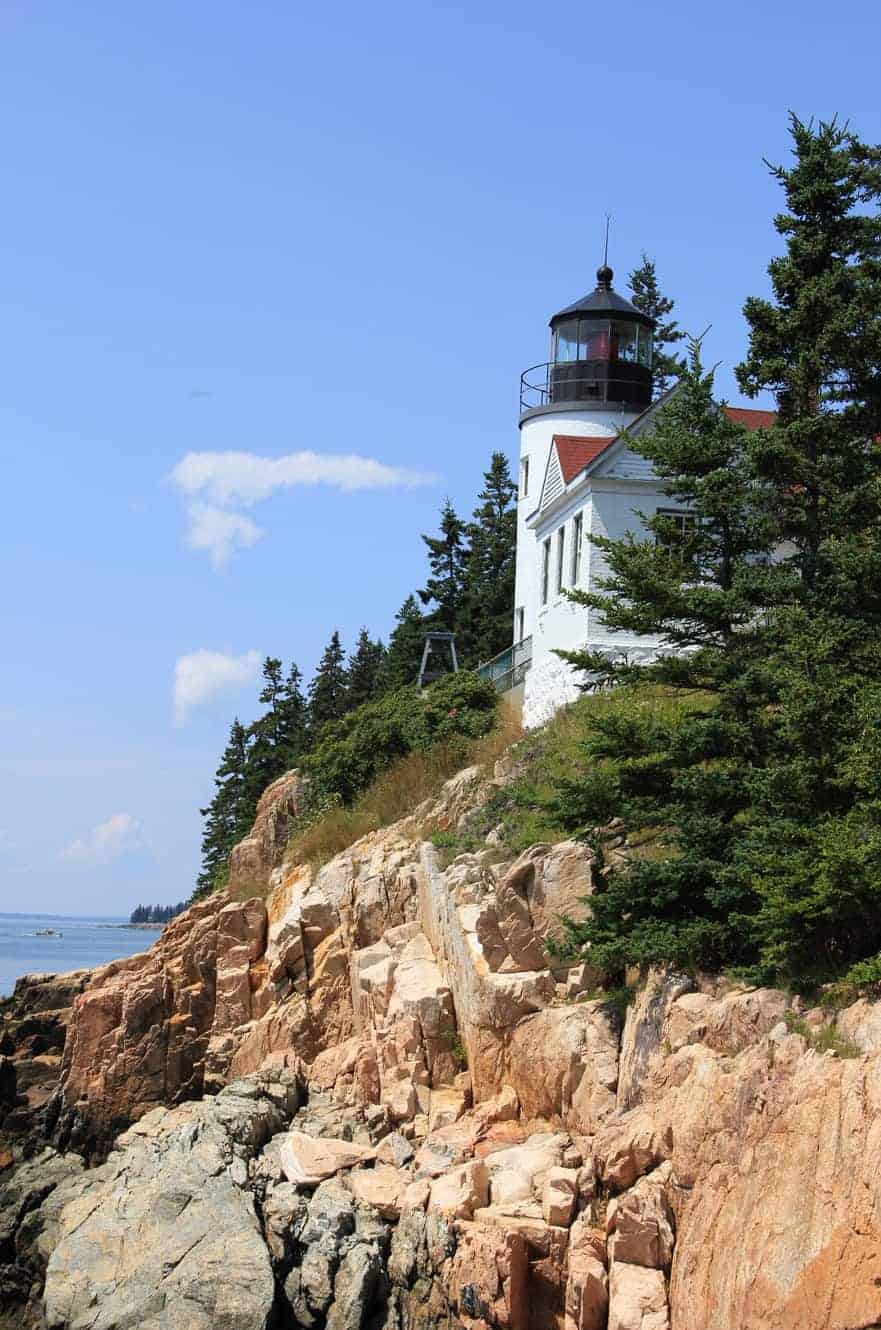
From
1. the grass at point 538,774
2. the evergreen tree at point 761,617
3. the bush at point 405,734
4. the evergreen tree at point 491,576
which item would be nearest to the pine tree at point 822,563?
the evergreen tree at point 761,617

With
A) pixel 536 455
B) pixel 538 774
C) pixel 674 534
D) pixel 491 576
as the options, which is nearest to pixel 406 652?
pixel 491 576

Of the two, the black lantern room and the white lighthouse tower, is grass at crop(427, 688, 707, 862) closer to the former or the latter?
the white lighthouse tower

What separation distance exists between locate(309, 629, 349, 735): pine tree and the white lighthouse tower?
56.9ft

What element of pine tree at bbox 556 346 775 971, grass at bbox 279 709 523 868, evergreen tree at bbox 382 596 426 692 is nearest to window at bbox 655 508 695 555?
pine tree at bbox 556 346 775 971

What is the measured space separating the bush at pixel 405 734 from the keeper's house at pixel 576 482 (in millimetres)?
1157

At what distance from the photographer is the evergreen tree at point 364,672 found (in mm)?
53312

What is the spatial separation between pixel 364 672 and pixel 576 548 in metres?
25.5

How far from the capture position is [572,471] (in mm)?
34156

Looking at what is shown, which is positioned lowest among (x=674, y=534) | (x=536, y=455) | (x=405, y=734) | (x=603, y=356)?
(x=405, y=734)

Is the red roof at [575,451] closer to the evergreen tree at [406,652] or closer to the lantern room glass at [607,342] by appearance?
the lantern room glass at [607,342]

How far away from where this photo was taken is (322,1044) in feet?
83.8

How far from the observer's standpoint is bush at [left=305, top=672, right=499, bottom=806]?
3244 centimetres

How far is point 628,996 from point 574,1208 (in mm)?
3067

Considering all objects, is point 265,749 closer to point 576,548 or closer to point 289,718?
point 289,718
